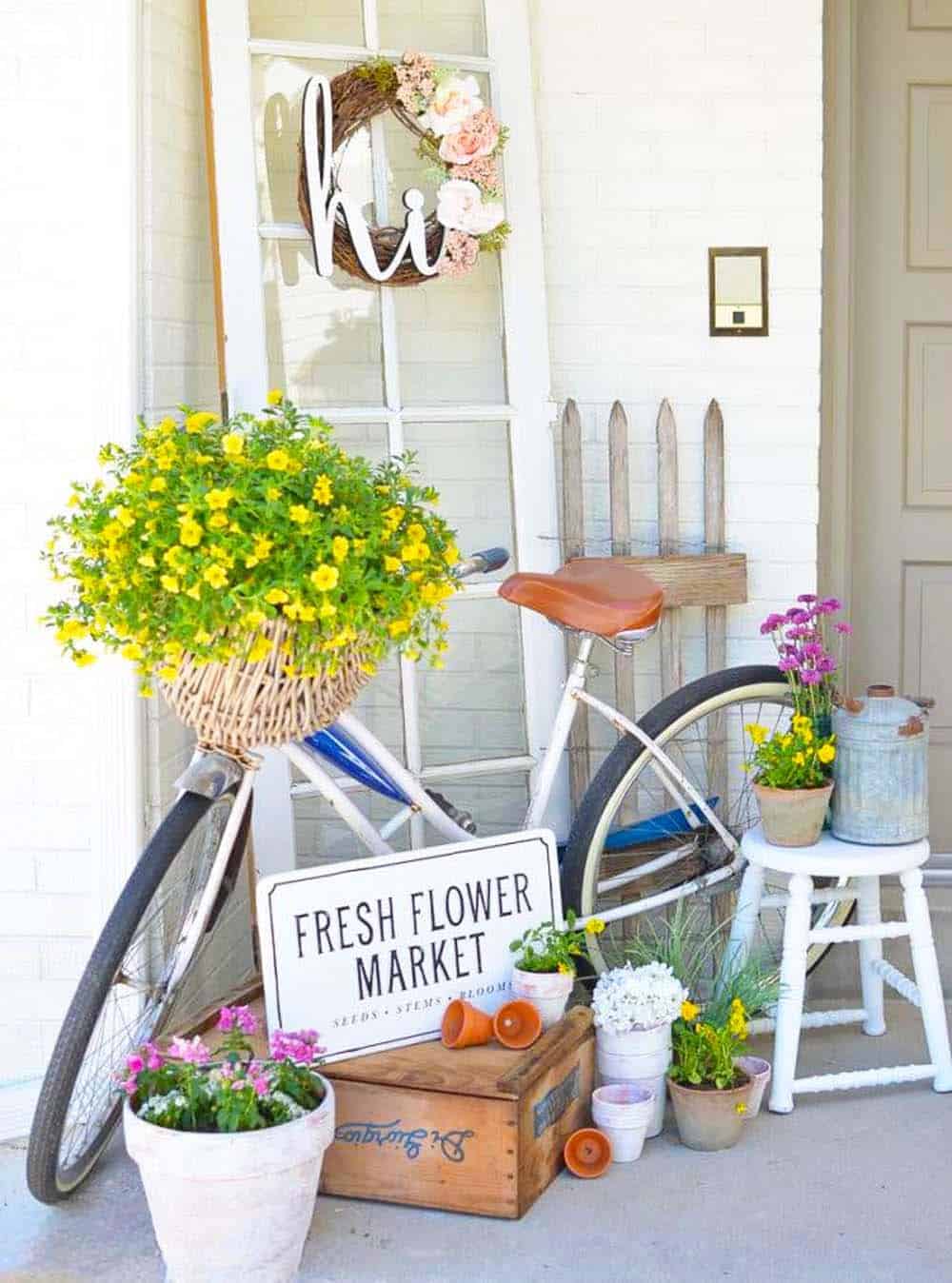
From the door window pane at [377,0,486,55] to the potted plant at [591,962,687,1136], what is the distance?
1969 mm

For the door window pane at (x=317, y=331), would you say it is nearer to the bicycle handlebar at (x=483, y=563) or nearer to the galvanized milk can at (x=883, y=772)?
the bicycle handlebar at (x=483, y=563)

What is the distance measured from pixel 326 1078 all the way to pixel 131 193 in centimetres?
167

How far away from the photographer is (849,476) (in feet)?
12.5

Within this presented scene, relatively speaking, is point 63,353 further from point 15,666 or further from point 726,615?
point 726,615

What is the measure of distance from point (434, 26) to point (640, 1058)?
217 centimetres

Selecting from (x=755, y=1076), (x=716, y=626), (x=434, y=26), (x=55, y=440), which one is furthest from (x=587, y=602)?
(x=434, y=26)

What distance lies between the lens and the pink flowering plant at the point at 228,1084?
2516 mm

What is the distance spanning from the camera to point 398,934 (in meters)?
2.92

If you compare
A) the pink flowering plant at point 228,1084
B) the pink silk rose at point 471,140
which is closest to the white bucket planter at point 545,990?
the pink flowering plant at point 228,1084

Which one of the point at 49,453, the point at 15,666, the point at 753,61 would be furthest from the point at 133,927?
the point at 753,61

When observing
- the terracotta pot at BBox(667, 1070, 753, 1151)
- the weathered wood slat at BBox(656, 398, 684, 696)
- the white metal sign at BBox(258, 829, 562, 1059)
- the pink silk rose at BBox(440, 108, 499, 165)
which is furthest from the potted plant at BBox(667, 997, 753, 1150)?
the pink silk rose at BBox(440, 108, 499, 165)

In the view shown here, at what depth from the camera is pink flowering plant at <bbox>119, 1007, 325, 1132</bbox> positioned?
99.0 inches

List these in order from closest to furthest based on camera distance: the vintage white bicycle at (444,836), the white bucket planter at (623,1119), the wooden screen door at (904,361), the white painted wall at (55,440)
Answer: the vintage white bicycle at (444,836) < the white bucket planter at (623,1119) < the white painted wall at (55,440) < the wooden screen door at (904,361)

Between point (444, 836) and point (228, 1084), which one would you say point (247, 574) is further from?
point (444, 836)
